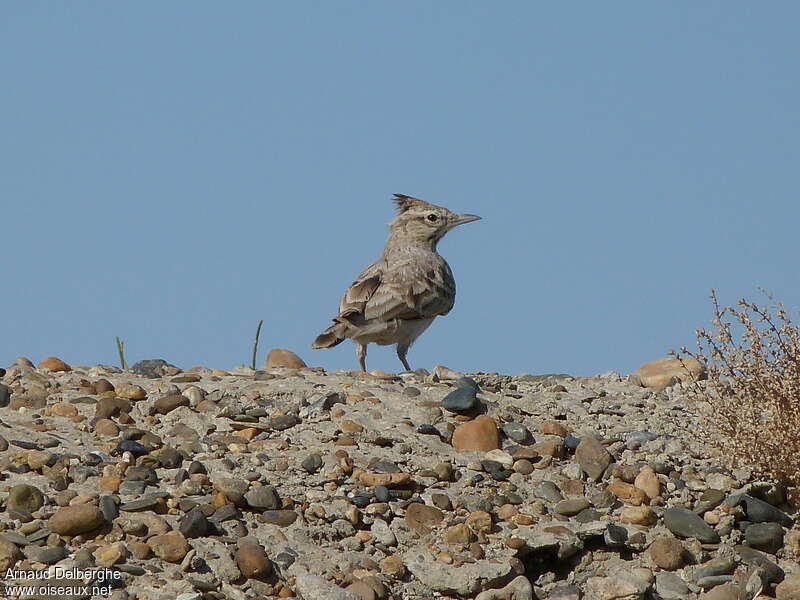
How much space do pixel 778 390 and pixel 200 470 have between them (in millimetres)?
2988

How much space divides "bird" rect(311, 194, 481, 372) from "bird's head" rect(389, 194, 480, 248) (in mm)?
170

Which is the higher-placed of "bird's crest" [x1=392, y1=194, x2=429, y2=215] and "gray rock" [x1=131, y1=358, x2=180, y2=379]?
"bird's crest" [x1=392, y1=194, x2=429, y2=215]

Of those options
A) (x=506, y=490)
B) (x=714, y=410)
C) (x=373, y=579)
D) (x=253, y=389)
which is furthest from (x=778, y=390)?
(x=253, y=389)

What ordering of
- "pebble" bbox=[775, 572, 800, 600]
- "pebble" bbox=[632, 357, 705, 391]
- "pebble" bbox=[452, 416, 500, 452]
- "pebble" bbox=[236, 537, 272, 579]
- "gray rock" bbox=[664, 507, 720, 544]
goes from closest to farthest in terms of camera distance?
"pebble" bbox=[236, 537, 272, 579] < "pebble" bbox=[775, 572, 800, 600] < "gray rock" bbox=[664, 507, 720, 544] < "pebble" bbox=[452, 416, 500, 452] < "pebble" bbox=[632, 357, 705, 391]

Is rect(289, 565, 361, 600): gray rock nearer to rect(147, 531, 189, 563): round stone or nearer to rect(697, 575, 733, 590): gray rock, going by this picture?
rect(147, 531, 189, 563): round stone

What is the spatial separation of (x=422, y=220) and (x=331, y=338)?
208 centimetres

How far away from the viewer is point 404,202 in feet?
36.3

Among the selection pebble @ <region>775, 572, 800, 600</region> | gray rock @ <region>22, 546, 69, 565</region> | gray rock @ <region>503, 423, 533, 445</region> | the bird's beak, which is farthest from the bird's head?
gray rock @ <region>22, 546, 69, 565</region>

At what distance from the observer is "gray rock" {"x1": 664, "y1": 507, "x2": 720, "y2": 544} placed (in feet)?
19.3

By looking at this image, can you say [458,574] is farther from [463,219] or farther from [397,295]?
[463,219]


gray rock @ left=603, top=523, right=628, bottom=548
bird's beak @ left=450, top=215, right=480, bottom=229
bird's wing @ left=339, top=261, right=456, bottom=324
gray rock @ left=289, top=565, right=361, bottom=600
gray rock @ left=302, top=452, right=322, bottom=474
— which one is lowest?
gray rock @ left=289, top=565, right=361, bottom=600

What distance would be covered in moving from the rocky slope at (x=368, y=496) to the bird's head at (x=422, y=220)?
3.81 m

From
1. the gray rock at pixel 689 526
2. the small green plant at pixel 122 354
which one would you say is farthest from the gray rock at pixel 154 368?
the gray rock at pixel 689 526

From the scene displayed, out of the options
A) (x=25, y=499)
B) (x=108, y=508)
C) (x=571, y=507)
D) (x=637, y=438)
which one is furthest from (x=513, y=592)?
(x=25, y=499)
